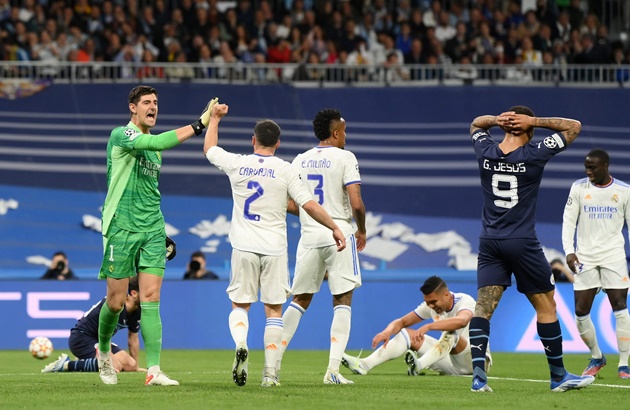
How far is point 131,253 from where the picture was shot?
392 inches

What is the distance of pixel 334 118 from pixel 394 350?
327 centimetres

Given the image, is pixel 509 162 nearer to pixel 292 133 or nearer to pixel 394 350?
pixel 394 350

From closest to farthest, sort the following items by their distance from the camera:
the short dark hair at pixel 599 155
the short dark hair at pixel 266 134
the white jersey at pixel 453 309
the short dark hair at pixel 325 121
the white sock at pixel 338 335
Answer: the short dark hair at pixel 266 134, the white sock at pixel 338 335, the short dark hair at pixel 325 121, the short dark hair at pixel 599 155, the white jersey at pixel 453 309

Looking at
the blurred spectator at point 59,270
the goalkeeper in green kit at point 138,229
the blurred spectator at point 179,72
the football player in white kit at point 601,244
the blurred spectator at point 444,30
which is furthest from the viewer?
the blurred spectator at point 444,30

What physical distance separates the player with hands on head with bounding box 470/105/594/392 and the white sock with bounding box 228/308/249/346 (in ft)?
6.12

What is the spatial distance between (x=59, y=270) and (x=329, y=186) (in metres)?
9.54

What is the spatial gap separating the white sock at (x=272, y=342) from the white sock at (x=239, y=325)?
219mm

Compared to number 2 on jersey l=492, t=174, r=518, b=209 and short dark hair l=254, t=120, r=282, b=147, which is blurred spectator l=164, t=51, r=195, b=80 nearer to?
short dark hair l=254, t=120, r=282, b=147

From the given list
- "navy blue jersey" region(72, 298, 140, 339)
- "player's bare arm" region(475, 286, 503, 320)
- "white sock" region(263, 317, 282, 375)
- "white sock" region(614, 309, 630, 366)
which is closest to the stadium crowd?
"navy blue jersey" region(72, 298, 140, 339)

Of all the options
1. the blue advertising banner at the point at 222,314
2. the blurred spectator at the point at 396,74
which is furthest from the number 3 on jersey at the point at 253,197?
the blurred spectator at the point at 396,74

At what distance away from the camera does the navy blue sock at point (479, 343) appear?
31.1 feet

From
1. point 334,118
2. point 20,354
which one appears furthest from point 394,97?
point 334,118

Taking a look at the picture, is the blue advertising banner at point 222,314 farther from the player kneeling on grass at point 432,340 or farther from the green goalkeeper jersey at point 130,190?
the green goalkeeper jersey at point 130,190

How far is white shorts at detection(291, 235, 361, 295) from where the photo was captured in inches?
425
